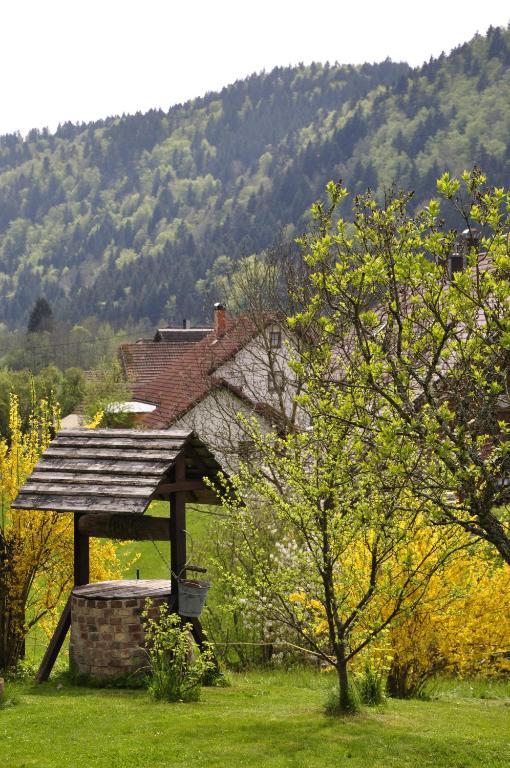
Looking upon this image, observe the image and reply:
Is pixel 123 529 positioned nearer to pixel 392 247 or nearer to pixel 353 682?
pixel 353 682

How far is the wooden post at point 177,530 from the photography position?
13.1 metres

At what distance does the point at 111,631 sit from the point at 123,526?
5.31ft

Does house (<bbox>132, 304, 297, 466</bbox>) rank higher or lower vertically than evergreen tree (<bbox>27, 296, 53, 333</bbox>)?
lower

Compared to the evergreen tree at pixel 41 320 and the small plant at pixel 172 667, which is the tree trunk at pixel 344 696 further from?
the evergreen tree at pixel 41 320

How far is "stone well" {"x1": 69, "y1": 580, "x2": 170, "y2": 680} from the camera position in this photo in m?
12.8

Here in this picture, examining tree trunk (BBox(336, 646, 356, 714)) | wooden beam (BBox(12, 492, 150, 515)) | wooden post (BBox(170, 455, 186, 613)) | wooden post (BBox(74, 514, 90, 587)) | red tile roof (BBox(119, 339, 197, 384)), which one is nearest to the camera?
tree trunk (BBox(336, 646, 356, 714))

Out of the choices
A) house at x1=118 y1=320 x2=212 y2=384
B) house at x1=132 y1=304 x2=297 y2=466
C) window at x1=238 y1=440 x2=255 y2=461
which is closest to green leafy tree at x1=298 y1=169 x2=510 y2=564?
window at x1=238 y1=440 x2=255 y2=461

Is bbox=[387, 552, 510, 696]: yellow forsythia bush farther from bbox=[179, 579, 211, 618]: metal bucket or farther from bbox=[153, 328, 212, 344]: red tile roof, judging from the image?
bbox=[153, 328, 212, 344]: red tile roof

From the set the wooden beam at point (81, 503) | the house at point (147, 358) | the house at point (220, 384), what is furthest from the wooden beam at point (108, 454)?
the house at point (147, 358)

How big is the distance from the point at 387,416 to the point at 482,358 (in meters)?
1.36

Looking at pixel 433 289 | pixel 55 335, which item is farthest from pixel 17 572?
pixel 55 335

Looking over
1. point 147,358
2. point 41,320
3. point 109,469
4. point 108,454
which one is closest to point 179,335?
point 147,358

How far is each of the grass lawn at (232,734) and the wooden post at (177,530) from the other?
4.91ft

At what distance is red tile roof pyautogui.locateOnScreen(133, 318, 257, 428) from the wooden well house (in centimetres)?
1780
